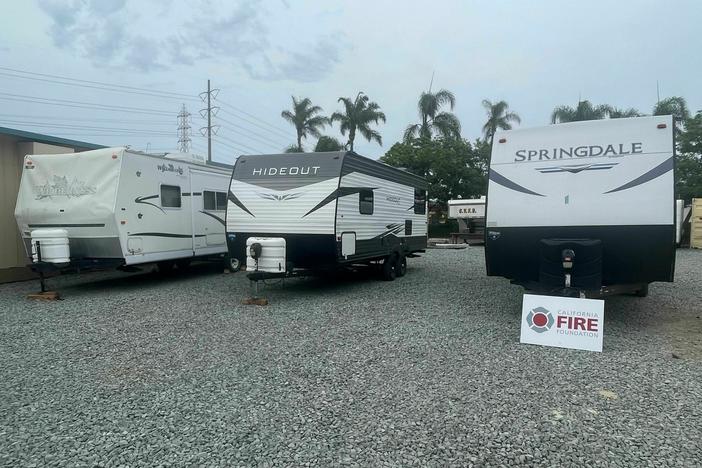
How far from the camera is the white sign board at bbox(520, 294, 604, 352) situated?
567 cm

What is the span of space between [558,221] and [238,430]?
524 cm

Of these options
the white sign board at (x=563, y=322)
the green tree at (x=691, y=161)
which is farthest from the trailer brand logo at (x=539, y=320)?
the green tree at (x=691, y=161)

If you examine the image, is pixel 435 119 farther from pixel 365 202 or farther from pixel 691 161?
pixel 365 202

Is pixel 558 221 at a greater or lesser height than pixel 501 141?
lesser

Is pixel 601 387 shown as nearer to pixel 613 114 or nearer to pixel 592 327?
pixel 592 327

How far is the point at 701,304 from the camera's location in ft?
27.9

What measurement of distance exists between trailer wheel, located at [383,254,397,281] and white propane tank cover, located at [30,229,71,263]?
655 cm

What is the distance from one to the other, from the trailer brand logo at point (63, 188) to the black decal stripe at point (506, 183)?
7339 millimetres

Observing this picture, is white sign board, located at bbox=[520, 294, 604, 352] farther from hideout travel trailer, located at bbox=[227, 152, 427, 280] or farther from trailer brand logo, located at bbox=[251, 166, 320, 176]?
trailer brand logo, located at bbox=[251, 166, 320, 176]

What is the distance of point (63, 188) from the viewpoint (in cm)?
966

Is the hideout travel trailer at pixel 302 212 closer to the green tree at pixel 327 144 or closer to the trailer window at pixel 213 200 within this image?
the trailer window at pixel 213 200

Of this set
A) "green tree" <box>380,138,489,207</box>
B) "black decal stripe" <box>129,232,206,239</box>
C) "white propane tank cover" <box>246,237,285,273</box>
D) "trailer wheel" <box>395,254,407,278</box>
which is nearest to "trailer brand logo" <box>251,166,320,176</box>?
"white propane tank cover" <box>246,237,285,273</box>

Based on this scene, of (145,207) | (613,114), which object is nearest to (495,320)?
(145,207)

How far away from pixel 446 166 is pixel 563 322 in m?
25.1
